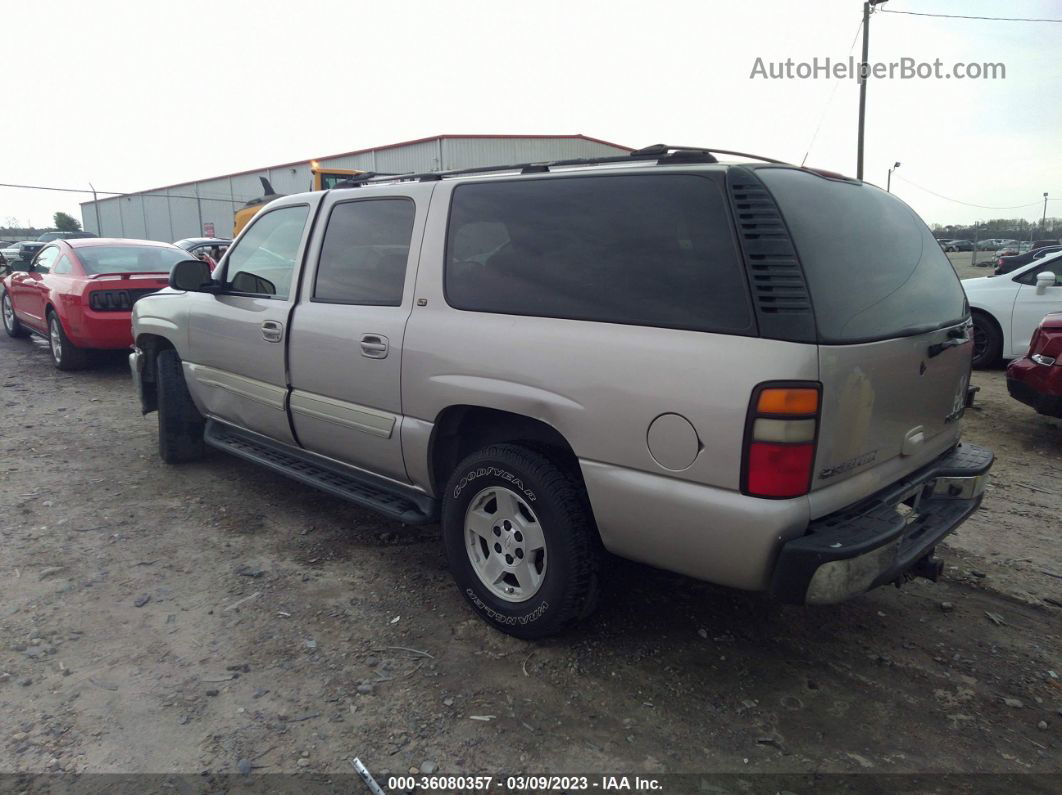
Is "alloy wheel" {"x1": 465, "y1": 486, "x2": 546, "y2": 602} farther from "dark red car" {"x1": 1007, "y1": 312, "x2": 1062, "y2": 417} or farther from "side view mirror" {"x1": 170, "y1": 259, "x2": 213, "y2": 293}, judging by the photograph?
"dark red car" {"x1": 1007, "y1": 312, "x2": 1062, "y2": 417}

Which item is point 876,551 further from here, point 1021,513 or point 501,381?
point 1021,513

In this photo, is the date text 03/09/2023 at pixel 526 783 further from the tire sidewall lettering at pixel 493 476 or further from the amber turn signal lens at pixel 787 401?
the amber turn signal lens at pixel 787 401

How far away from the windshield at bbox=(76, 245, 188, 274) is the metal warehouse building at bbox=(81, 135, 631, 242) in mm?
14168

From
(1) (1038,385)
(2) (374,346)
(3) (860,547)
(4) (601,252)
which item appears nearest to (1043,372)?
(1) (1038,385)

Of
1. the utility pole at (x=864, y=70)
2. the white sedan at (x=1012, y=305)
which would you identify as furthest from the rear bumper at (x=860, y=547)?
the utility pole at (x=864, y=70)

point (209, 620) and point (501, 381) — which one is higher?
point (501, 381)

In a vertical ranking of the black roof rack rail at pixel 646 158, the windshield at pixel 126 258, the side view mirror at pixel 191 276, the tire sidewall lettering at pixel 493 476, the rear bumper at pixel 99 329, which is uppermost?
the black roof rack rail at pixel 646 158

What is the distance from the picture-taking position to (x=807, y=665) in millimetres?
2926

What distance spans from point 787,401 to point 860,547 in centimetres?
53

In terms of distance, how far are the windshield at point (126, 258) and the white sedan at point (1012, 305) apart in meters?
9.10

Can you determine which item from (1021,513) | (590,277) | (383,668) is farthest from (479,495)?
(1021,513)

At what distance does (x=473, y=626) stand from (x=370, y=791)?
996mm

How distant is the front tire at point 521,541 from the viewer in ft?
9.16

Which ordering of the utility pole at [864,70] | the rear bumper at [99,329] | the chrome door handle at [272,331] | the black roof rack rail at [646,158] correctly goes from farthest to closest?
the utility pole at [864,70], the rear bumper at [99,329], the chrome door handle at [272,331], the black roof rack rail at [646,158]
